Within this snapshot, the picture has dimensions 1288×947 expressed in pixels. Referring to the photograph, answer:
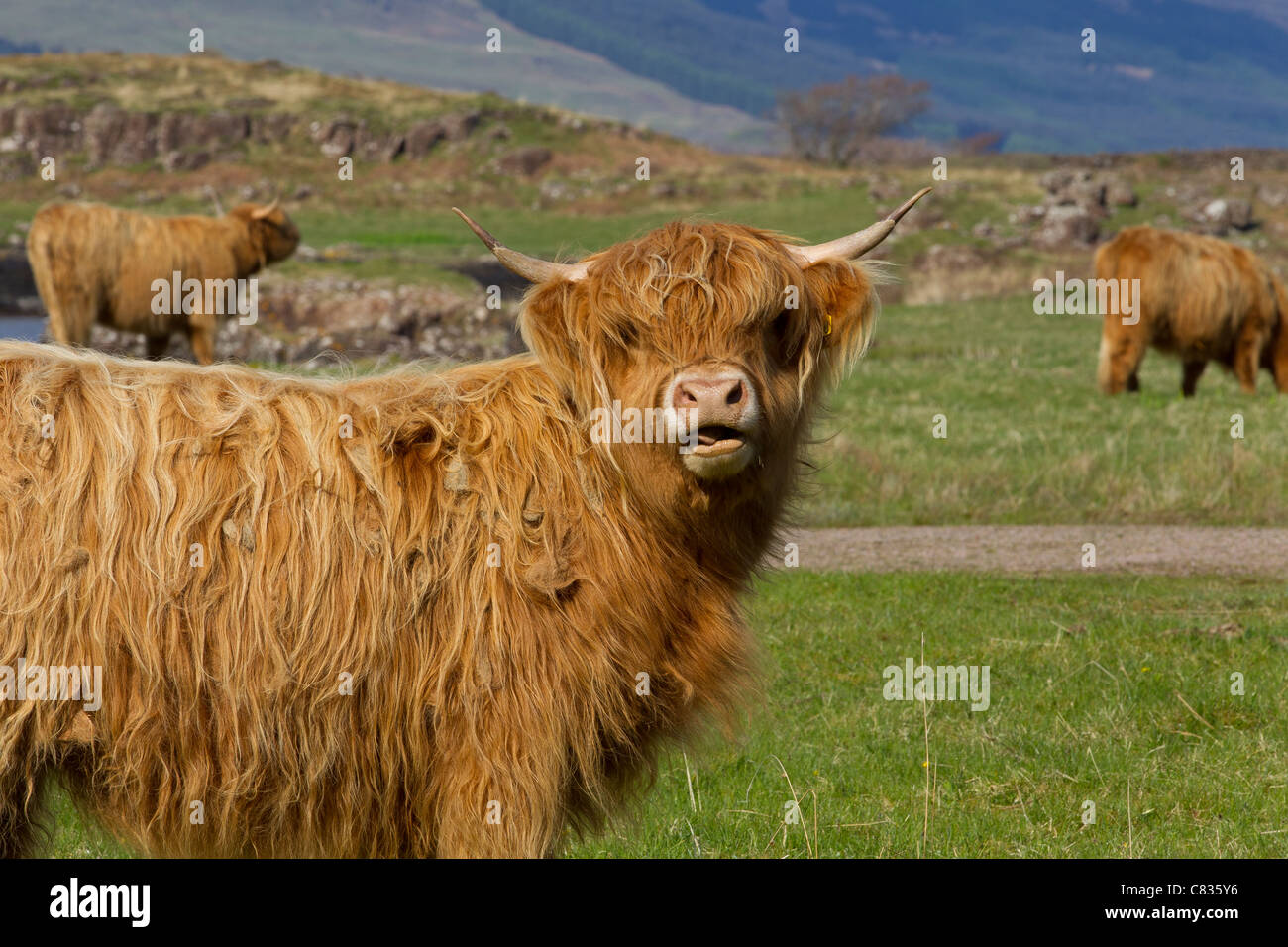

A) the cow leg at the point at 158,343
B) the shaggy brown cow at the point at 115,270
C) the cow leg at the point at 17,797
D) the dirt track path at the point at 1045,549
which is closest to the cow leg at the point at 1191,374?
the dirt track path at the point at 1045,549

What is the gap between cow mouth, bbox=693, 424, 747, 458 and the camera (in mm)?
3182

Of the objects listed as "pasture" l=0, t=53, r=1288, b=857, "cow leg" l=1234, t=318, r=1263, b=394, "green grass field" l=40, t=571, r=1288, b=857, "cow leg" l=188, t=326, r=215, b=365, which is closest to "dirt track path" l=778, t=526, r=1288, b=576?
"pasture" l=0, t=53, r=1288, b=857

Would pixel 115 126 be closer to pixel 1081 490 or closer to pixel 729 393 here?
pixel 1081 490

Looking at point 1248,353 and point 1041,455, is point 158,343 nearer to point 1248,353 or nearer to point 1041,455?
point 1041,455

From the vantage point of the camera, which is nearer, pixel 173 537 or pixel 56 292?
pixel 173 537

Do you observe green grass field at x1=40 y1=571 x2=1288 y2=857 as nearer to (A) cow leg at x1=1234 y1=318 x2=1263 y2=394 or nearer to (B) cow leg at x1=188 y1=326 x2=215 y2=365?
(A) cow leg at x1=1234 y1=318 x2=1263 y2=394

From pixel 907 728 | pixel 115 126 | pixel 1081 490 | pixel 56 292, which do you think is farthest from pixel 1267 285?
pixel 115 126

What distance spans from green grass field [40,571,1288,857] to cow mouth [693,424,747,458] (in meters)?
0.84

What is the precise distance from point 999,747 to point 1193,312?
12.5m

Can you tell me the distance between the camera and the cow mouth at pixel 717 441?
125 inches

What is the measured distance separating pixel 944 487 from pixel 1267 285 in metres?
8.54

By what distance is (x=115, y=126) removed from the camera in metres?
56.8

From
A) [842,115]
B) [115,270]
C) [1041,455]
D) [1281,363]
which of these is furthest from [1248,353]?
[842,115]

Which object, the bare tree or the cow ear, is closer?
the cow ear
